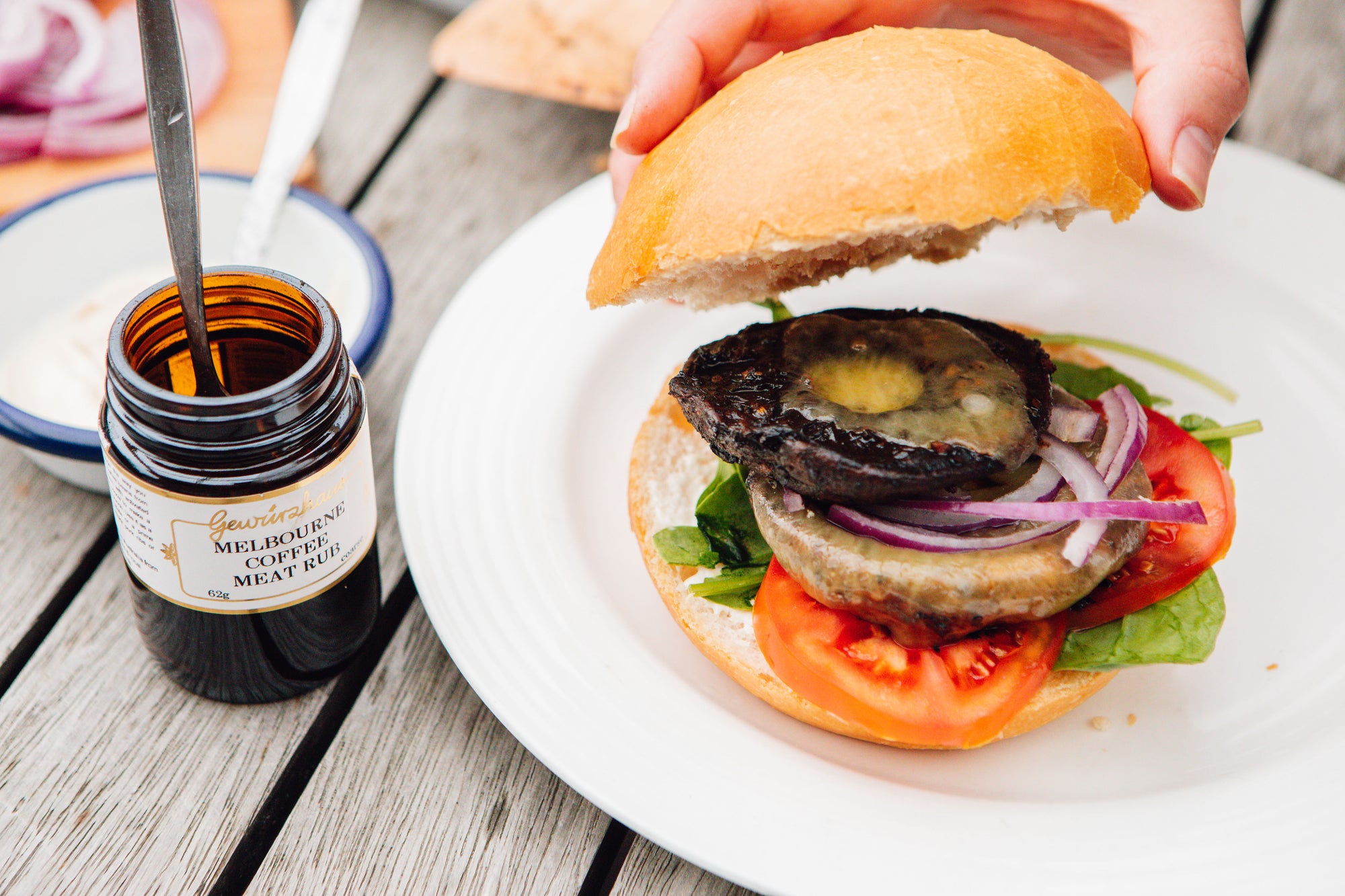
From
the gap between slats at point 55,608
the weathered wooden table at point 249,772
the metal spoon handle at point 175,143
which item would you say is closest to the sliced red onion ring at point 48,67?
the weathered wooden table at point 249,772

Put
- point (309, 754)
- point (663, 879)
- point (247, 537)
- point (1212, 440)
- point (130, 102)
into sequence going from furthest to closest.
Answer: point (130, 102)
point (1212, 440)
point (309, 754)
point (663, 879)
point (247, 537)

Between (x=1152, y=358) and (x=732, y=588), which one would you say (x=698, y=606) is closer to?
(x=732, y=588)

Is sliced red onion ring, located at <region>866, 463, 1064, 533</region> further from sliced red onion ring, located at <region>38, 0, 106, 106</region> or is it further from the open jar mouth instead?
sliced red onion ring, located at <region>38, 0, 106, 106</region>

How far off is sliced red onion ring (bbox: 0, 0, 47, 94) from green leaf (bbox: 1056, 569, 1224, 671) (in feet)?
9.55

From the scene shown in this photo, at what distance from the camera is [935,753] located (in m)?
1.91

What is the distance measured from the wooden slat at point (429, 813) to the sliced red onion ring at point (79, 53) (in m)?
1.98

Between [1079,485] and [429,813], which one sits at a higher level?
[1079,485]

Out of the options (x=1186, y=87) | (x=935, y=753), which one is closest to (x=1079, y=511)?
(x=935, y=753)

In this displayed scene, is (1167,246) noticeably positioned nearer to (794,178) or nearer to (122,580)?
(794,178)

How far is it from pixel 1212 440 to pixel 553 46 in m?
2.10

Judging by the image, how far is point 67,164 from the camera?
2.89m

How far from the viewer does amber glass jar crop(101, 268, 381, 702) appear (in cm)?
145

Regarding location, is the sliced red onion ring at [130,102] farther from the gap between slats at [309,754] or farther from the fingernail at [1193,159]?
the fingernail at [1193,159]

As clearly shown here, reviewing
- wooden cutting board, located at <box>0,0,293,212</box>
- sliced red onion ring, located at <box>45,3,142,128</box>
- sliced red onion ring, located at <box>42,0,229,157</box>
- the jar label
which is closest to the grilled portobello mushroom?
the jar label
